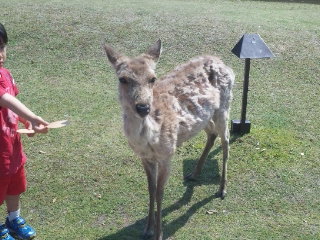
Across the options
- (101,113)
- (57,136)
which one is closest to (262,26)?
(101,113)

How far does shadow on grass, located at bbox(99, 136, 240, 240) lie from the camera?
4.67 meters

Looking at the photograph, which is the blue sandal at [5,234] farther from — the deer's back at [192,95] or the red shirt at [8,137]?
the deer's back at [192,95]

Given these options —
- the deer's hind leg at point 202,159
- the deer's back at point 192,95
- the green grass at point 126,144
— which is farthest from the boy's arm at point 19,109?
the deer's hind leg at point 202,159

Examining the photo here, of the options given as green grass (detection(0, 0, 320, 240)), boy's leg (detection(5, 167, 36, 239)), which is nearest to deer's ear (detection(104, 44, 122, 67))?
boy's leg (detection(5, 167, 36, 239))

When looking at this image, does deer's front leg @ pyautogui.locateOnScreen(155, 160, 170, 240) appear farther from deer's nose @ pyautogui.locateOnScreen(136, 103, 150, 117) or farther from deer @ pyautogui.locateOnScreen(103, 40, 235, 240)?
deer's nose @ pyautogui.locateOnScreen(136, 103, 150, 117)

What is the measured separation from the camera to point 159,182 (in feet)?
14.9

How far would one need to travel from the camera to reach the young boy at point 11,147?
356cm

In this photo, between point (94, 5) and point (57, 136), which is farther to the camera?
point (94, 5)

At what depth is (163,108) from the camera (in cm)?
453

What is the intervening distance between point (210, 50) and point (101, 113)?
3549 mm

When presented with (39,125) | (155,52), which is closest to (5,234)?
(39,125)

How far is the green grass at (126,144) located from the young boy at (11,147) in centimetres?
33

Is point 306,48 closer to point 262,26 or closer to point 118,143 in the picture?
point 262,26

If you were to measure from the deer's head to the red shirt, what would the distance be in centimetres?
103
